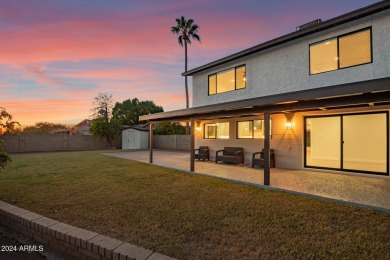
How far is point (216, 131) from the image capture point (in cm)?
1316

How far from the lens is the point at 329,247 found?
2916 mm

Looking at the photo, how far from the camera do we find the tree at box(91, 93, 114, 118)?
121 ft

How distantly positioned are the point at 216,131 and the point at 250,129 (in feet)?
8.13

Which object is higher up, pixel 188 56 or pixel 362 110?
pixel 188 56

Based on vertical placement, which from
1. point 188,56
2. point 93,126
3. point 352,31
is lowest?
point 93,126

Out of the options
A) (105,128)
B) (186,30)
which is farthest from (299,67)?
(105,128)

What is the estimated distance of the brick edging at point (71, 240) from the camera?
2.68m

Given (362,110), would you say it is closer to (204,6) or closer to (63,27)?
(204,6)

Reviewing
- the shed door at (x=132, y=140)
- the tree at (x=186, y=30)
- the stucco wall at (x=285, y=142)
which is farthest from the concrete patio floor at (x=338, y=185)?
the tree at (x=186, y=30)

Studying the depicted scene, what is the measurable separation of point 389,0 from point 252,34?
8444 mm

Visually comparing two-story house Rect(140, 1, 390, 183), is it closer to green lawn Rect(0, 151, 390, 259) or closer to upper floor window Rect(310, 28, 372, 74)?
upper floor window Rect(310, 28, 372, 74)

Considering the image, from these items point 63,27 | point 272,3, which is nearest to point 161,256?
point 63,27

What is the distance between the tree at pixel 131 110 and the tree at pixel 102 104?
1.95 m

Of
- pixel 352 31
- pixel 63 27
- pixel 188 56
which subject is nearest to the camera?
pixel 352 31
